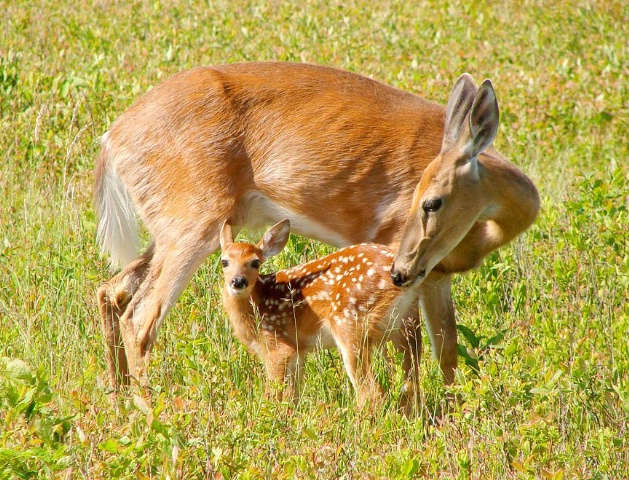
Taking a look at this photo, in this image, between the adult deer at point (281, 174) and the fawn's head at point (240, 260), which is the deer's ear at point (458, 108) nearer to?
the adult deer at point (281, 174)

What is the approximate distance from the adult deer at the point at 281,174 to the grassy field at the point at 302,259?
299 millimetres

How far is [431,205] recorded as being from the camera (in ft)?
16.8

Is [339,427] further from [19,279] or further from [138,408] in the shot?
[19,279]

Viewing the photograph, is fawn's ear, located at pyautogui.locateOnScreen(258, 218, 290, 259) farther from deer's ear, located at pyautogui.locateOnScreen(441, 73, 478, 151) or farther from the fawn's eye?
deer's ear, located at pyautogui.locateOnScreen(441, 73, 478, 151)

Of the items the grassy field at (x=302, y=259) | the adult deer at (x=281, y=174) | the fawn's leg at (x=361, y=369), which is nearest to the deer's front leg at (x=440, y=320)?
the adult deer at (x=281, y=174)

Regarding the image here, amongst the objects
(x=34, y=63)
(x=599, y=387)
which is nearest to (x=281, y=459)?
(x=599, y=387)

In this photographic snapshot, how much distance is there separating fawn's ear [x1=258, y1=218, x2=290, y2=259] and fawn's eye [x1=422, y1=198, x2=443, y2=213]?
0.83m

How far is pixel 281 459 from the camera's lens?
13.6ft

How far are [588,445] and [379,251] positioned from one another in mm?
1487

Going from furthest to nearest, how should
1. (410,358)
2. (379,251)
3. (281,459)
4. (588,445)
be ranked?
(410,358)
(379,251)
(588,445)
(281,459)

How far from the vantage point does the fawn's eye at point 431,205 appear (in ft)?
16.8

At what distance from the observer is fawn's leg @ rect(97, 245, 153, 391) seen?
5.75 meters

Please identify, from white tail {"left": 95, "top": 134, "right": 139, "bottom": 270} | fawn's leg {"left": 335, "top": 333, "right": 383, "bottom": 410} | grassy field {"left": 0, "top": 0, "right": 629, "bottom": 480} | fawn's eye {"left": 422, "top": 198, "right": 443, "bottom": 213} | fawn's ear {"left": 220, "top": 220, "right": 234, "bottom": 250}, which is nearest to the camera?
grassy field {"left": 0, "top": 0, "right": 629, "bottom": 480}

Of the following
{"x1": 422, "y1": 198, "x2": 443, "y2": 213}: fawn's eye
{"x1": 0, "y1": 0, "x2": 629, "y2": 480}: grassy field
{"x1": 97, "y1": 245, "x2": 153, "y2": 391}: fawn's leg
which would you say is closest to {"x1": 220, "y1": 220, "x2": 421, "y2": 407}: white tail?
{"x1": 0, "y1": 0, "x2": 629, "y2": 480}: grassy field
